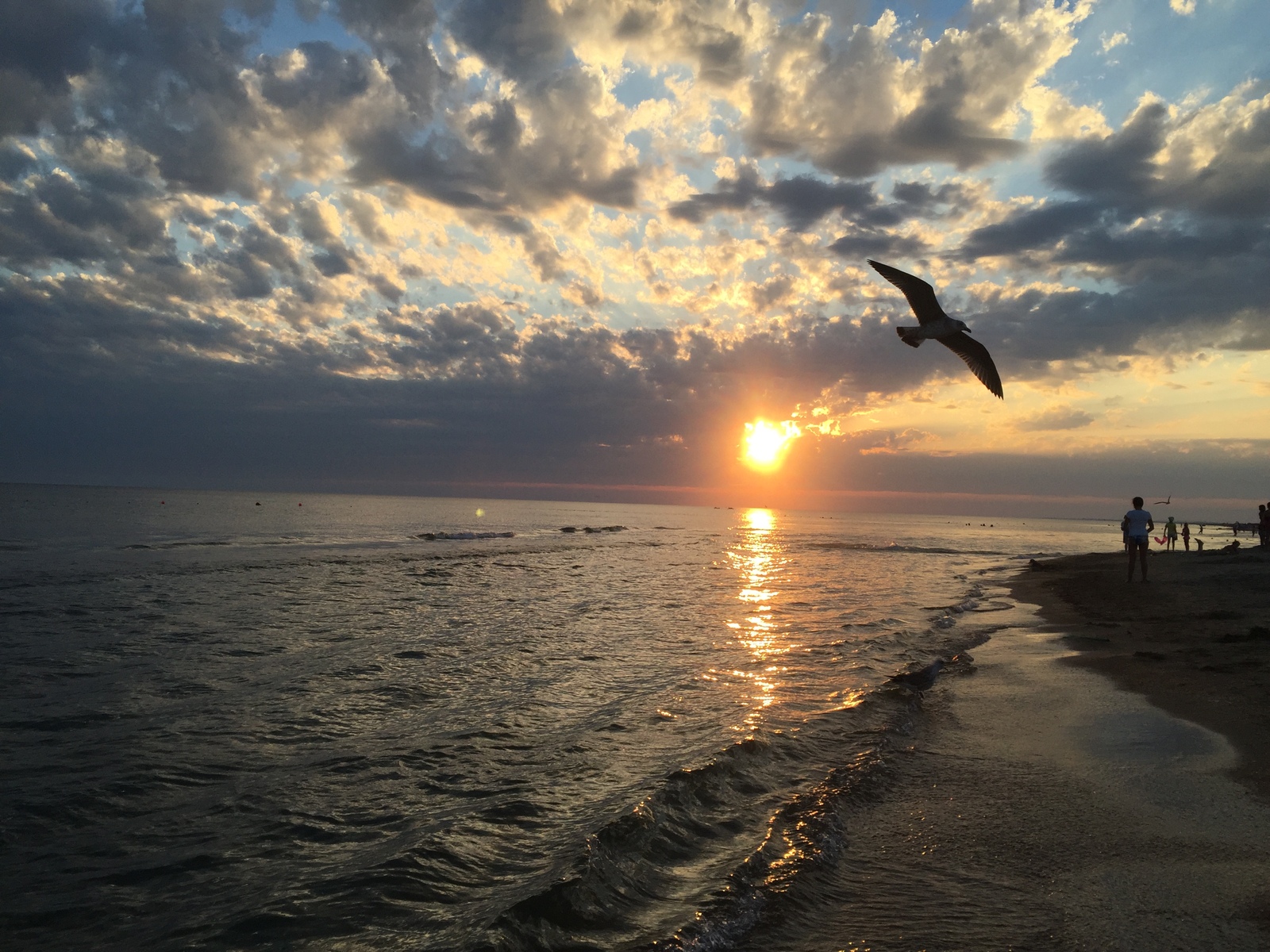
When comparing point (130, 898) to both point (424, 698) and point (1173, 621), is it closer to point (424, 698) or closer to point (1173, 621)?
point (424, 698)

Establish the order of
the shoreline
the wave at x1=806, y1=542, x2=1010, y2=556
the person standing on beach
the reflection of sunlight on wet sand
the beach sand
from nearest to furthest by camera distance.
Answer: the beach sand → the shoreline → the reflection of sunlight on wet sand → the person standing on beach → the wave at x1=806, y1=542, x2=1010, y2=556

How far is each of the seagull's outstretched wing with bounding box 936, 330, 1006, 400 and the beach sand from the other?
16.3 feet

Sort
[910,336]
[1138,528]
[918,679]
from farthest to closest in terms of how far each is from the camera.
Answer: [1138,528] < [910,336] < [918,679]

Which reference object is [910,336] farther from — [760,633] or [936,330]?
[760,633]

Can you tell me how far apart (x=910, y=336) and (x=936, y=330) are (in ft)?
1.79

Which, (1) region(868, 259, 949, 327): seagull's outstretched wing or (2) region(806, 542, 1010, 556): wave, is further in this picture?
(2) region(806, 542, 1010, 556): wave

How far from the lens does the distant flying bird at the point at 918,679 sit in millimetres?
11055

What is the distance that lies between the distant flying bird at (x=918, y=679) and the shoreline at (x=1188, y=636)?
2609 millimetres

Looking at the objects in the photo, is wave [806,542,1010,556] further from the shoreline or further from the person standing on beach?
the person standing on beach

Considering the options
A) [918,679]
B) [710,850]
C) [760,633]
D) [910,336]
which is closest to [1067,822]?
[710,850]

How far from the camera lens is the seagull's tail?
456 inches


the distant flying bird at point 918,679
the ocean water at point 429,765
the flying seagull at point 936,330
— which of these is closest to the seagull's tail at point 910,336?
the flying seagull at point 936,330

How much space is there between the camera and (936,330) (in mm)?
11812

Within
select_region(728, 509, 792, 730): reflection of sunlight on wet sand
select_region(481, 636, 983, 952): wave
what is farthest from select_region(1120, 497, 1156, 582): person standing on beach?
select_region(481, 636, 983, 952): wave
